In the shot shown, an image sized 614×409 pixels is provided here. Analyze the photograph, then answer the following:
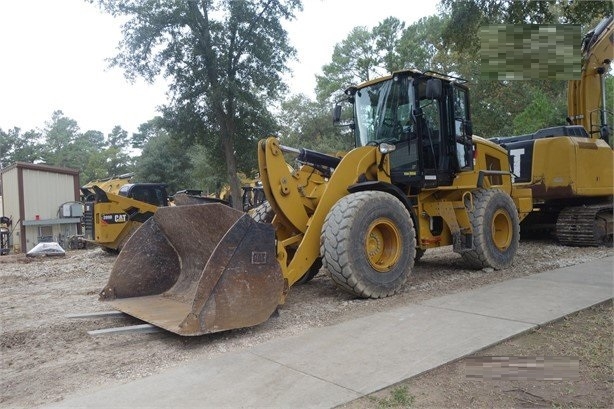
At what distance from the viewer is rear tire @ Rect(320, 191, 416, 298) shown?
5.32 m

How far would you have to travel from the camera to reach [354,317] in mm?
5012

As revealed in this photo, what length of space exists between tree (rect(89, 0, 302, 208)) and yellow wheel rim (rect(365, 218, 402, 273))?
12814 millimetres

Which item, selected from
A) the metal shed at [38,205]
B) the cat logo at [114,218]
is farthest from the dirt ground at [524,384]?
the metal shed at [38,205]

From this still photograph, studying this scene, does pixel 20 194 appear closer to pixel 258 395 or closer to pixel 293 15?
pixel 293 15

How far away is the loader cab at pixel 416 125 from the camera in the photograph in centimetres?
664

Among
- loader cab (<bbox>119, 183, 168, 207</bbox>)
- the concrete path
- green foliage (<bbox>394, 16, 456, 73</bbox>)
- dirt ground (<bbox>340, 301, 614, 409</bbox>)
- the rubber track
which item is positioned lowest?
dirt ground (<bbox>340, 301, 614, 409</bbox>)

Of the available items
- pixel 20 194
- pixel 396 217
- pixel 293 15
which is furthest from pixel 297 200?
pixel 20 194

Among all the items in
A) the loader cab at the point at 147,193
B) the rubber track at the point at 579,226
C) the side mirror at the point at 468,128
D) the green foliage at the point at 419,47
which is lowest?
the rubber track at the point at 579,226

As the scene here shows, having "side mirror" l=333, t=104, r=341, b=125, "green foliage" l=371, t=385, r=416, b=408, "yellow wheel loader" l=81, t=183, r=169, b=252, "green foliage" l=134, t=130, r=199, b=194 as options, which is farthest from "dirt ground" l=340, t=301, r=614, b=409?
"green foliage" l=134, t=130, r=199, b=194

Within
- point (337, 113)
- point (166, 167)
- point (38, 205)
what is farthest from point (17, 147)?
point (337, 113)

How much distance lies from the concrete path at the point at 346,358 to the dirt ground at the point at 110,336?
0.22m

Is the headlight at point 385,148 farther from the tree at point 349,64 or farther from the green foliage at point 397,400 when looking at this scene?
the tree at point 349,64

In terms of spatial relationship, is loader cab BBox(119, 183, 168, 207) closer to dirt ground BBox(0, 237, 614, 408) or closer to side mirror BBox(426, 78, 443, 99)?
dirt ground BBox(0, 237, 614, 408)

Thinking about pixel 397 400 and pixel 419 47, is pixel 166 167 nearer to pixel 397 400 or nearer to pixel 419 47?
pixel 419 47
